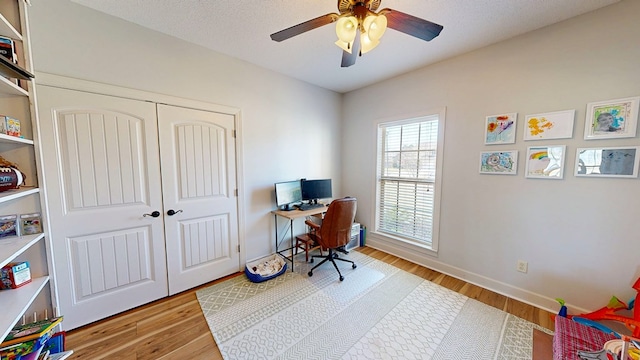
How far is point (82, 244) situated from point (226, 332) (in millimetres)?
1397

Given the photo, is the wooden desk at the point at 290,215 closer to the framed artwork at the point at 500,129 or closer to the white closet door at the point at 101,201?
the white closet door at the point at 101,201

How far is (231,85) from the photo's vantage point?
243cm

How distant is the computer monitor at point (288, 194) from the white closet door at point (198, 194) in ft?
1.79

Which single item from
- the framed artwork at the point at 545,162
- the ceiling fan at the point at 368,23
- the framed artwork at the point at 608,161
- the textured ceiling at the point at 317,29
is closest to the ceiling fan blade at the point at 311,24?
the ceiling fan at the point at 368,23

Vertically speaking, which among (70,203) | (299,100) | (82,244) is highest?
(299,100)

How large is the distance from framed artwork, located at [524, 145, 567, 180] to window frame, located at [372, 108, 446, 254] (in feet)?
2.53

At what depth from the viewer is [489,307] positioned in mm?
2002

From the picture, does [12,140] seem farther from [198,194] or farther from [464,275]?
[464,275]

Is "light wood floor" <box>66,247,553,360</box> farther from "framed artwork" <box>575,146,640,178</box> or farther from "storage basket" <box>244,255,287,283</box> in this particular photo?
"framed artwork" <box>575,146,640,178</box>

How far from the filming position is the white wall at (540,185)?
163 cm

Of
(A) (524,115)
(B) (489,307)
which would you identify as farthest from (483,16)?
(B) (489,307)

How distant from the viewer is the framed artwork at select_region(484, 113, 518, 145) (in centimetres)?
206

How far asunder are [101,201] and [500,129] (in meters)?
3.78

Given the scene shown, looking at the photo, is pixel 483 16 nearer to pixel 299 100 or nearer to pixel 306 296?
pixel 299 100
